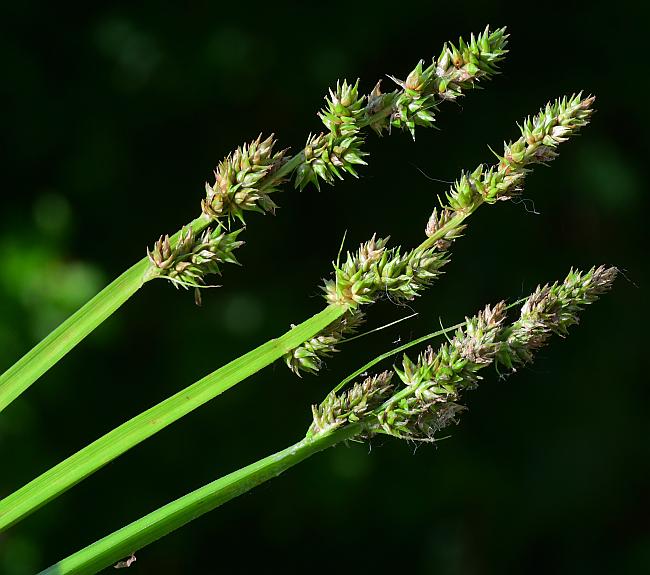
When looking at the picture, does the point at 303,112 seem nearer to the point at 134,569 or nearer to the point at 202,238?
the point at 134,569

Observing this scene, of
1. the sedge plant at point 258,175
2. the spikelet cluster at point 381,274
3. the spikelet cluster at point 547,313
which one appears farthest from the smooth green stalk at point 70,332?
the spikelet cluster at point 547,313

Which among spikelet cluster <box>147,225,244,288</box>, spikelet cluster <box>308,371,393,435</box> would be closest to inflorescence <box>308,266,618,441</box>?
spikelet cluster <box>308,371,393,435</box>

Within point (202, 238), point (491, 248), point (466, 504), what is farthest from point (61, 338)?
point (466, 504)

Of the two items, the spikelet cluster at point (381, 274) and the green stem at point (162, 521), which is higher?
the spikelet cluster at point (381, 274)

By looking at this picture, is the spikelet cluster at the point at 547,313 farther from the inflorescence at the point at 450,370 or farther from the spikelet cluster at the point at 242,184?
the spikelet cluster at the point at 242,184

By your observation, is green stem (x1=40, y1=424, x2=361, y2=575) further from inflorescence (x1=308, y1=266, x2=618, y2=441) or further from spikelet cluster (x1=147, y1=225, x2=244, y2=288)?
spikelet cluster (x1=147, y1=225, x2=244, y2=288)

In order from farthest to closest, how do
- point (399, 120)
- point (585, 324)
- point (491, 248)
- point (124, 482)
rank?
point (585, 324) → point (491, 248) → point (124, 482) → point (399, 120)
